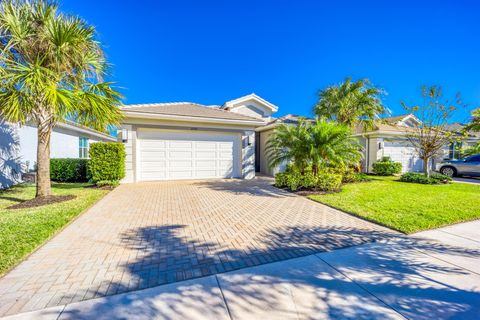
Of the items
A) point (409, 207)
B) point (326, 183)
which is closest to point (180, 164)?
point (326, 183)

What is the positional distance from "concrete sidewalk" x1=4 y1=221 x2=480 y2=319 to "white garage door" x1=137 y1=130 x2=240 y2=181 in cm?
938

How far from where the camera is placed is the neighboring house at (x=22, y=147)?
8914 millimetres

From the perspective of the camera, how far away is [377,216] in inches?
208

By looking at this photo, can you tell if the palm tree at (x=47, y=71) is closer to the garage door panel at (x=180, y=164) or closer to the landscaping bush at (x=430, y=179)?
the garage door panel at (x=180, y=164)

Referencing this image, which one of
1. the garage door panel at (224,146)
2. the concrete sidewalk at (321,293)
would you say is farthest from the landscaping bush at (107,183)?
the concrete sidewalk at (321,293)

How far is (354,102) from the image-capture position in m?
11.7

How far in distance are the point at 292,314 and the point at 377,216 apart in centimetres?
435

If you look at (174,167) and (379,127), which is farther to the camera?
(379,127)

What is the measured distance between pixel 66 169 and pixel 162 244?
10551 millimetres

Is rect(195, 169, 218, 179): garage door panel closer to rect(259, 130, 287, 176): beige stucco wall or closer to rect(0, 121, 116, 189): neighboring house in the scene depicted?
rect(259, 130, 287, 176): beige stucco wall

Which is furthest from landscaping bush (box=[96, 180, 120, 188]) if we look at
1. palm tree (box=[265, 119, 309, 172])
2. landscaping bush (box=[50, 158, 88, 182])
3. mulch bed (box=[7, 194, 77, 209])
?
palm tree (box=[265, 119, 309, 172])

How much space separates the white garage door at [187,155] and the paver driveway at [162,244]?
4634 mm

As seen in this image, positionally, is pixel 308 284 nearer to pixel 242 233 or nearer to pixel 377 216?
pixel 242 233

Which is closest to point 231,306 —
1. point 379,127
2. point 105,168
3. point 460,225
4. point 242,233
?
point 242,233
